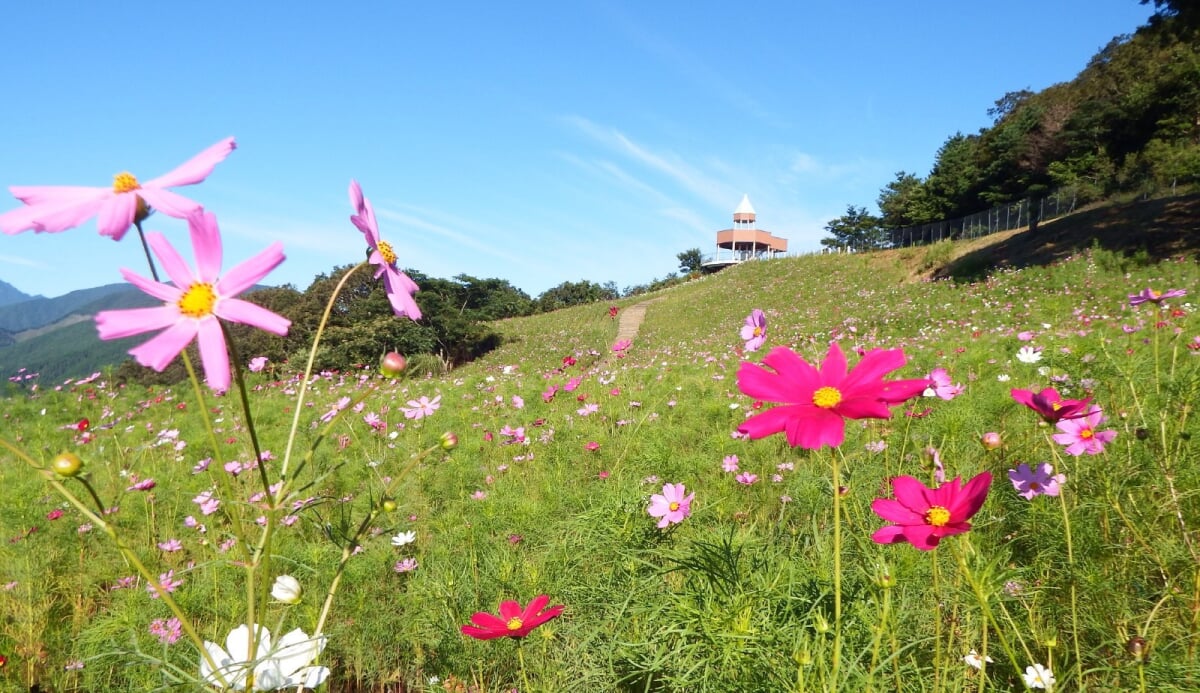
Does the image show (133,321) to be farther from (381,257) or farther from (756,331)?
(756,331)

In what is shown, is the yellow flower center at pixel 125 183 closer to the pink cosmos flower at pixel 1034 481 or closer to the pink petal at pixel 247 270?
the pink petal at pixel 247 270

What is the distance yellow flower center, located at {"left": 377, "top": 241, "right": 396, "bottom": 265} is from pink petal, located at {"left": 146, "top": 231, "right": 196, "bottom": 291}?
0.21m

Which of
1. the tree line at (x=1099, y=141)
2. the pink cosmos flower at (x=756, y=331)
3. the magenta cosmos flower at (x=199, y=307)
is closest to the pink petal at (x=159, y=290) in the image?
the magenta cosmos flower at (x=199, y=307)

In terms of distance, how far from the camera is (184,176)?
0.54 meters

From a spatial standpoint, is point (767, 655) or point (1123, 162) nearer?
point (767, 655)

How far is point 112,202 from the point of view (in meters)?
0.52

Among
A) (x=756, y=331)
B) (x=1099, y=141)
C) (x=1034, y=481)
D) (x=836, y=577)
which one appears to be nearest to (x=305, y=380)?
(x=836, y=577)

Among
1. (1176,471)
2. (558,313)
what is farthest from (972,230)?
(1176,471)

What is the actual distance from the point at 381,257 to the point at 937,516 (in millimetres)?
913

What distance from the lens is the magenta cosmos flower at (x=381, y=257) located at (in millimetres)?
705

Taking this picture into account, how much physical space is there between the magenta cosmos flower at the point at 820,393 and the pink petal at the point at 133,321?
1.97 feet

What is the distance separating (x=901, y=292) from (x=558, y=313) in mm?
15345

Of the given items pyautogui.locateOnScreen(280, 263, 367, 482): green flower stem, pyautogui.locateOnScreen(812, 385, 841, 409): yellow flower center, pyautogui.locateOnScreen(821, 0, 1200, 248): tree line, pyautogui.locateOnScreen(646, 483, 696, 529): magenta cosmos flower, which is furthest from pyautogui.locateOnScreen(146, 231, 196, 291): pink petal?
pyautogui.locateOnScreen(821, 0, 1200, 248): tree line

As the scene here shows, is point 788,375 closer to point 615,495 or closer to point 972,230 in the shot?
point 615,495
